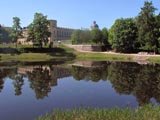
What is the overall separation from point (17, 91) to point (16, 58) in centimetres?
5639

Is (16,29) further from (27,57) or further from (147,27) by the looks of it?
(147,27)

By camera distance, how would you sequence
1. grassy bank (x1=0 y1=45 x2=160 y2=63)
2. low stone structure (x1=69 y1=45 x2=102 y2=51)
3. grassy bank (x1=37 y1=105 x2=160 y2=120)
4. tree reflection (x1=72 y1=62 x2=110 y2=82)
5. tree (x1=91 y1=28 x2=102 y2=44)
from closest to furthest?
grassy bank (x1=37 y1=105 x2=160 y2=120) → tree reflection (x1=72 y1=62 x2=110 y2=82) → grassy bank (x1=0 y1=45 x2=160 y2=63) → low stone structure (x1=69 y1=45 x2=102 y2=51) → tree (x1=91 y1=28 x2=102 y2=44)

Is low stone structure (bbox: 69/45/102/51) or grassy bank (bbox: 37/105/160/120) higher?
low stone structure (bbox: 69/45/102/51)

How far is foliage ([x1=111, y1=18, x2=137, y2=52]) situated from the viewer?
100500 millimetres

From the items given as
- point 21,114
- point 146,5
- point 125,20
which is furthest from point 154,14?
point 21,114

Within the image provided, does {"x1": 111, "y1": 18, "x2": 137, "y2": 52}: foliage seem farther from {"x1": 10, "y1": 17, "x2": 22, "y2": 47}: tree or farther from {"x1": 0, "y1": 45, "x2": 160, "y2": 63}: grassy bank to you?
{"x1": 10, "y1": 17, "x2": 22, "y2": 47}: tree

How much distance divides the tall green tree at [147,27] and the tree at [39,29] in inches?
1127

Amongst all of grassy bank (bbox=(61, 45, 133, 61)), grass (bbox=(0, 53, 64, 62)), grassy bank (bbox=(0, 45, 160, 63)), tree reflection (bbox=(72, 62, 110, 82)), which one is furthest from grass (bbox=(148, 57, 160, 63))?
grass (bbox=(0, 53, 64, 62))

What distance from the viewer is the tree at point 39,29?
329 ft

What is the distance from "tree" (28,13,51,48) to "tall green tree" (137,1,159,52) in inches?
1127

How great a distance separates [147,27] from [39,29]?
32.8 metres

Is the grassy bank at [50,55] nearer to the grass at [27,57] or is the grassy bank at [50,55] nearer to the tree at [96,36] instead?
the grass at [27,57]

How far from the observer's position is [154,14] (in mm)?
99062

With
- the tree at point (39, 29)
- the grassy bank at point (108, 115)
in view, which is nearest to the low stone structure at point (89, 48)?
the tree at point (39, 29)
